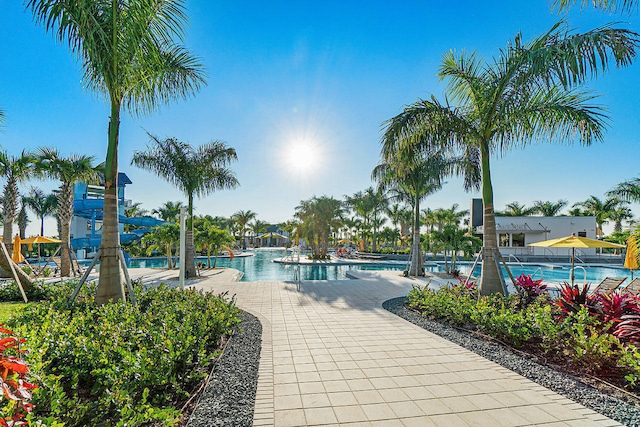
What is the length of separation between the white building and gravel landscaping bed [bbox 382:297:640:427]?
26.9 meters

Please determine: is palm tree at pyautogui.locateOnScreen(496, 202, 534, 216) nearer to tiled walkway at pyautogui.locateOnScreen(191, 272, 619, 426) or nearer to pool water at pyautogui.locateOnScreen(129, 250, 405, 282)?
pool water at pyautogui.locateOnScreen(129, 250, 405, 282)

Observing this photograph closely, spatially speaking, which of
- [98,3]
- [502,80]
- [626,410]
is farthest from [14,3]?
[626,410]

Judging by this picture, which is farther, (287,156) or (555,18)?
(287,156)

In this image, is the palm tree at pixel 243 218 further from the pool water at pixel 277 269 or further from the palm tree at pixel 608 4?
the palm tree at pixel 608 4

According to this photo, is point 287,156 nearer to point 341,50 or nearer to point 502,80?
point 341,50

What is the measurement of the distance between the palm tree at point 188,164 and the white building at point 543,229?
2617cm

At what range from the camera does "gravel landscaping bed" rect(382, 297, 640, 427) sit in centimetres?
297

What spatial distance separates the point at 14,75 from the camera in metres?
7.59

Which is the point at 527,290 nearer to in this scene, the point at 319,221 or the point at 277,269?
the point at 277,269

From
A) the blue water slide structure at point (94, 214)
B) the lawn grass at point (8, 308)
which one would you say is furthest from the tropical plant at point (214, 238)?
the lawn grass at point (8, 308)

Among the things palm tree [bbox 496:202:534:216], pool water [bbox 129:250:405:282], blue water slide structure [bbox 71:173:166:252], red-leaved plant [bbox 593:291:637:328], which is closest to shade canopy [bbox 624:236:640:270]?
red-leaved plant [bbox 593:291:637:328]

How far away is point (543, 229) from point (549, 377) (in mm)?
31662

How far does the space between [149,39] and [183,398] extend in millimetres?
5623

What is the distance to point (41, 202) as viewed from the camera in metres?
34.7
